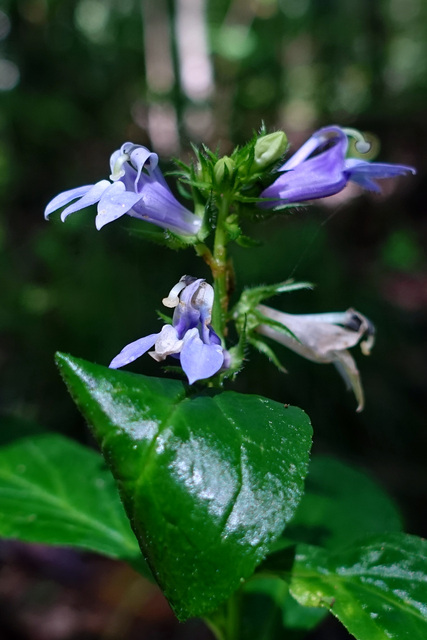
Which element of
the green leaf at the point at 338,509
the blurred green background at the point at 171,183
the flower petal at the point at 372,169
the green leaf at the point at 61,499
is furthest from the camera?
the blurred green background at the point at 171,183

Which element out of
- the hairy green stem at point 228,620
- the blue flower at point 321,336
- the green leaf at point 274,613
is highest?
the blue flower at point 321,336

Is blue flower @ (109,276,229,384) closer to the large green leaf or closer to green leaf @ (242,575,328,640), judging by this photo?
the large green leaf

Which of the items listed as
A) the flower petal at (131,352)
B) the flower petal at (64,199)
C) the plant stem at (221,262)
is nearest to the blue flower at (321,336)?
the plant stem at (221,262)

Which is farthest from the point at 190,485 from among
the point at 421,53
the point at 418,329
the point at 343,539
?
the point at 421,53

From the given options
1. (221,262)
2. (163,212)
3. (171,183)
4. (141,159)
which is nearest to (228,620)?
(221,262)

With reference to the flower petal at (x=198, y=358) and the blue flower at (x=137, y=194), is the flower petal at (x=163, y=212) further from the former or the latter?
the flower petal at (x=198, y=358)

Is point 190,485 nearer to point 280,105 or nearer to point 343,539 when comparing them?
point 343,539

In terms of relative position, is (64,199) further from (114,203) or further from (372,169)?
(372,169)
